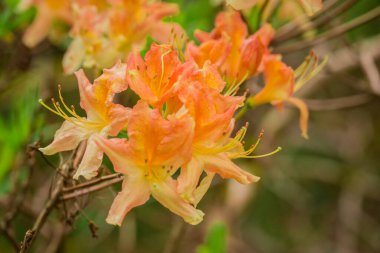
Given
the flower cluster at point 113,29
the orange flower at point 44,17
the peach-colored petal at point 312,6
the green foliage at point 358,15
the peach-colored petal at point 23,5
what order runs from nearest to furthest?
1. the peach-colored petal at point 312,6
2. the flower cluster at point 113,29
3. the peach-colored petal at point 23,5
4. the orange flower at point 44,17
5. the green foliage at point 358,15

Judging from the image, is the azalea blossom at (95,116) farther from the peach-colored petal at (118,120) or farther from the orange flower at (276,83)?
the orange flower at (276,83)

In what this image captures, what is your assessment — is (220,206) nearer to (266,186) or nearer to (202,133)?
(266,186)

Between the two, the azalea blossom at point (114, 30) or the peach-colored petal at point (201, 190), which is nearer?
the peach-colored petal at point (201, 190)

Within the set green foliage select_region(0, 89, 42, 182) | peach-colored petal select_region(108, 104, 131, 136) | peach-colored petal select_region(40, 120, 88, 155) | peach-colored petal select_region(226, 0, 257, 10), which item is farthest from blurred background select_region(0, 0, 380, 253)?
peach-colored petal select_region(226, 0, 257, 10)

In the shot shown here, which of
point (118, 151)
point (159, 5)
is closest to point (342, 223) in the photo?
point (159, 5)

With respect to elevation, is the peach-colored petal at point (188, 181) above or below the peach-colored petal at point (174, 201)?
above

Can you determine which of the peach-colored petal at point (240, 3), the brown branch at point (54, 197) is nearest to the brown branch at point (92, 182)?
the brown branch at point (54, 197)

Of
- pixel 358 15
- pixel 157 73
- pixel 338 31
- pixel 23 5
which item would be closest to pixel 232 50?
pixel 157 73

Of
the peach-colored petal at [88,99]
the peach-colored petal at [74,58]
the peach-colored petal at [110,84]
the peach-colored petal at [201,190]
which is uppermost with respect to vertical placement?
the peach-colored petal at [110,84]

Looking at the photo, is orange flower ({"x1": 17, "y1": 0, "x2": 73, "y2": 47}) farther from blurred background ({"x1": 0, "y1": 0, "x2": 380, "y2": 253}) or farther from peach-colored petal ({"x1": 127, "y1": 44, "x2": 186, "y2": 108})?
peach-colored petal ({"x1": 127, "y1": 44, "x2": 186, "y2": 108})
